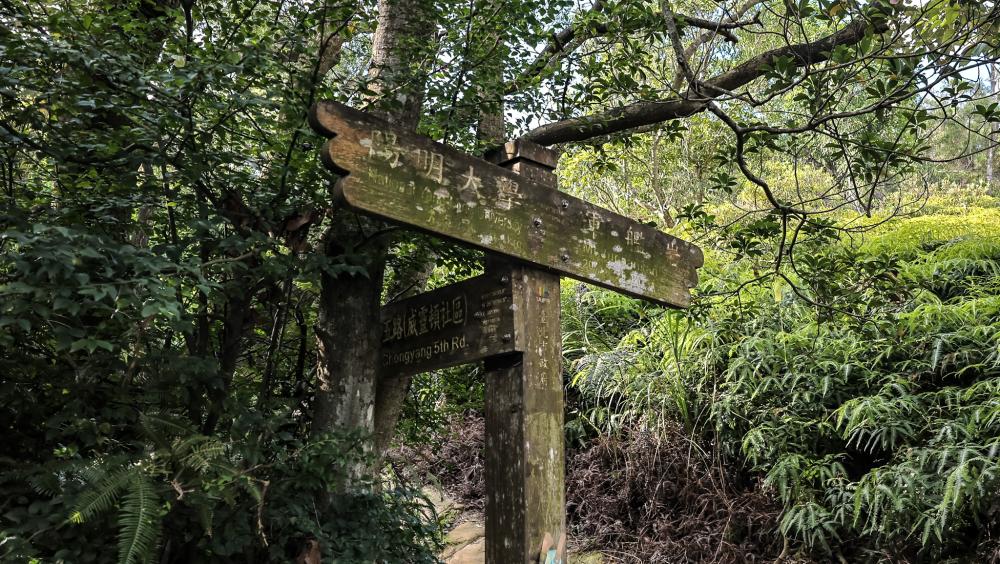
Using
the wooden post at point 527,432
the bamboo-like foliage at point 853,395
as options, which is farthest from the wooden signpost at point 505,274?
the bamboo-like foliage at point 853,395

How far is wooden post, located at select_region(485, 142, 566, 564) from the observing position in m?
2.55

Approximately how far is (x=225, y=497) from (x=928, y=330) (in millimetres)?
4438

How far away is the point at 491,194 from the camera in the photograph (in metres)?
2.65

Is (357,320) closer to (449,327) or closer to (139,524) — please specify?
(449,327)

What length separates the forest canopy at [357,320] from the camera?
2.41 m

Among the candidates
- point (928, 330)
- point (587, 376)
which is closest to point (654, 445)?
point (587, 376)

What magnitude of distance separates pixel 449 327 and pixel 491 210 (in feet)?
1.68

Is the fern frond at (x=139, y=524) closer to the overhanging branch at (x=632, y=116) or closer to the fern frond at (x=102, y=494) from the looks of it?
the fern frond at (x=102, y=494)

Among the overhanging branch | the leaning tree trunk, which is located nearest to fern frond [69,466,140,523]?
the leaning tree trunk

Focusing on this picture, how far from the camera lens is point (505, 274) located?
8.89ft

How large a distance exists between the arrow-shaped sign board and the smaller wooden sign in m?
0.21

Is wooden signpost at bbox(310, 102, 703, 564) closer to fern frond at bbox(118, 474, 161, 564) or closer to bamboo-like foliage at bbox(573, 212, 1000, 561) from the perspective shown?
fern frond at bbox(118, 474, 161, 564)

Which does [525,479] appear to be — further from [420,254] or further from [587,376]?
[587,376]

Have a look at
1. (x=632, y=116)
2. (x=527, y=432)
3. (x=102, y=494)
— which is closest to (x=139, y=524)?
(x=102, y=494)
